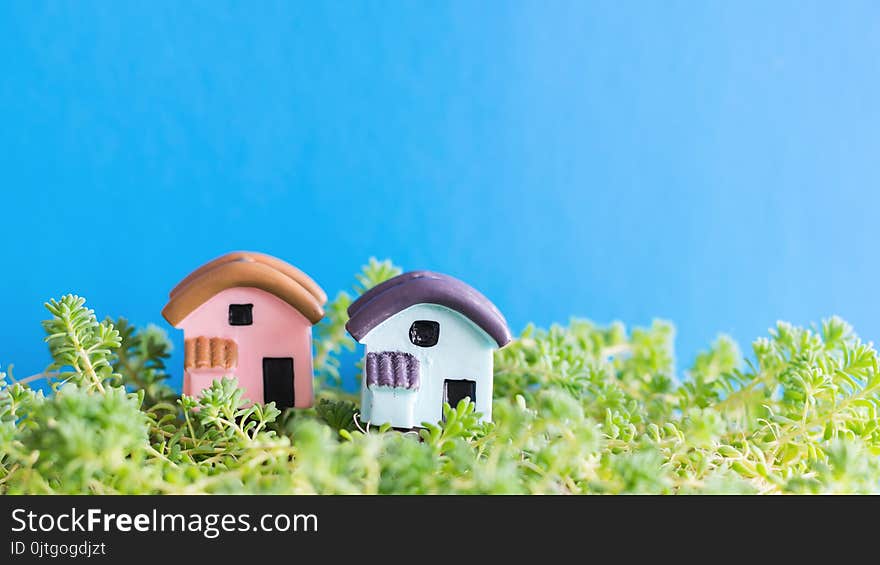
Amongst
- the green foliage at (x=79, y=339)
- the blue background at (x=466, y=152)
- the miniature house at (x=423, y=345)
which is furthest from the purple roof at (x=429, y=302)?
the blue background at (x=466, y=152)

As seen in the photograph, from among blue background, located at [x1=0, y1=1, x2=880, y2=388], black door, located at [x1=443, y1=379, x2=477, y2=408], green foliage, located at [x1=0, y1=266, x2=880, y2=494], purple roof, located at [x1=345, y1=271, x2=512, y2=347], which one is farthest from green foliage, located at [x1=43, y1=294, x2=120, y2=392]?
blue background, located at [x1=0, y1=1, x2=880, y2=388]

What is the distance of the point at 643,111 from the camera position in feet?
5.12

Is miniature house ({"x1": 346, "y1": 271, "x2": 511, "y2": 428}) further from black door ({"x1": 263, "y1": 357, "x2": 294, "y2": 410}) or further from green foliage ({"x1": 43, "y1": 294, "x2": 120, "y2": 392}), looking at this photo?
green foliage ({"x1": 43, "y1": 294, "x2": 120, "y2": 392})

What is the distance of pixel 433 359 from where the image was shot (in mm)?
927

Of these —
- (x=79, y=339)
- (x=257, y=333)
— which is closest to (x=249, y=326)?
(x=257, y=333)

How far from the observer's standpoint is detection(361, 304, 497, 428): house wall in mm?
911

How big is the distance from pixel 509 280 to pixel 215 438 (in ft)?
2.69

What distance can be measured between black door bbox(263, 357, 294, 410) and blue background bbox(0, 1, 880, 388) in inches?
21.9

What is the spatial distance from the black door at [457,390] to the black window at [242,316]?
0.84 feet

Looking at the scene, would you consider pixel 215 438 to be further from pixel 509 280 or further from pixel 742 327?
pixel 742 327

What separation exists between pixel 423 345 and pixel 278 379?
0.66 ft

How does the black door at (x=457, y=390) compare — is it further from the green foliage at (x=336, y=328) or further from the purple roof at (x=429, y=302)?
the green foliage at (x=336, y=328)
